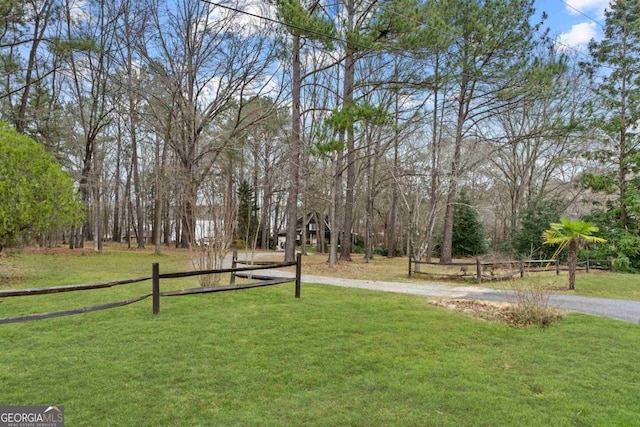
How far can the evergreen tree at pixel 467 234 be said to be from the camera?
25203 millimetres

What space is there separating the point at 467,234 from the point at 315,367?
23.6 metres

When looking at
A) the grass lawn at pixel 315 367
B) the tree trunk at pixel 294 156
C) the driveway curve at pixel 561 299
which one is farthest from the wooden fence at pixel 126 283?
the tree trunk at pixel 294 156

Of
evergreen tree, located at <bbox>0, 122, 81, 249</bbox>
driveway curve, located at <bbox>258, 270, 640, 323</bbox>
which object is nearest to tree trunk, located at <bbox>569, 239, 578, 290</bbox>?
driveway curve, located at <bbox>258, 270, 640, 323</bbox>

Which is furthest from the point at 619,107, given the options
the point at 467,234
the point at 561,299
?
the point at 561,299

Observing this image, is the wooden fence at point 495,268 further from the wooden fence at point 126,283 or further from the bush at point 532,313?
the wooden fence at point 126,283

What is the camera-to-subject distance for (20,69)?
1781cm

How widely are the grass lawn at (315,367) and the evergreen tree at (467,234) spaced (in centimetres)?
1960

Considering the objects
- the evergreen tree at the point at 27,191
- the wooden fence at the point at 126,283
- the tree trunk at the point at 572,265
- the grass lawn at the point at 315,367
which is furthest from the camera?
the tree trunk at the point at 572,265

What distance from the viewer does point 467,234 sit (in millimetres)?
25328

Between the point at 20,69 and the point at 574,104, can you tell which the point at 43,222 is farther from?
the point at 574,104

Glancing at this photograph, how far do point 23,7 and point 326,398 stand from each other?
20431 millimetres

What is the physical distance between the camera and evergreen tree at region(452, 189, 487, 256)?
82.7 feet

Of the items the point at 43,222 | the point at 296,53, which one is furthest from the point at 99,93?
the point at 43,222

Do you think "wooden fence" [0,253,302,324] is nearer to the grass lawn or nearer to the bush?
the grass lawn
